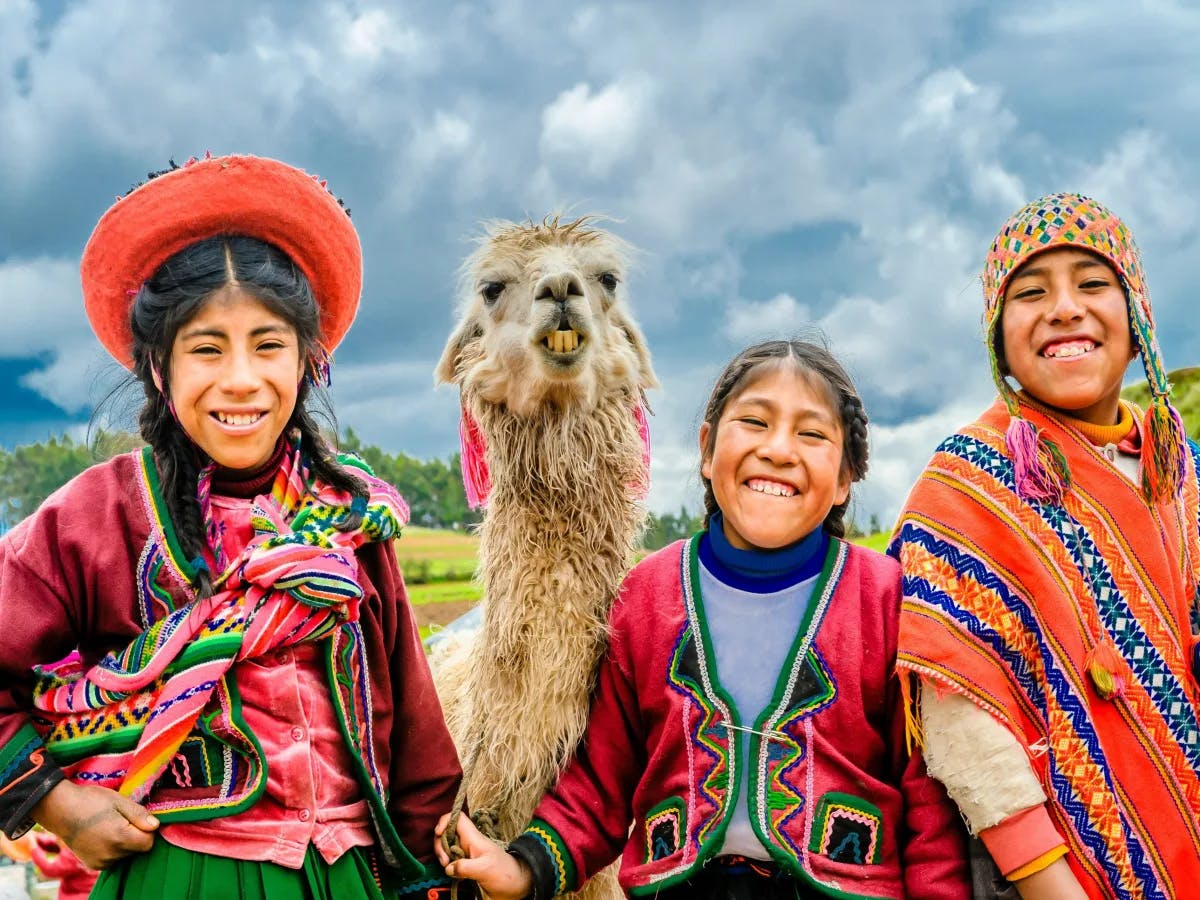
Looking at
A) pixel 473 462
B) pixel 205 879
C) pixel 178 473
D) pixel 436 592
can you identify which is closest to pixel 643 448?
pixel 473 462

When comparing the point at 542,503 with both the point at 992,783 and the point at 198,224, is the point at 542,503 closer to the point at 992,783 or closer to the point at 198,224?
the point at 198,224

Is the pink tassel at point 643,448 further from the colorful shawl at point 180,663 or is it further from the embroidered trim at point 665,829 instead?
the colorful shawl at point 180,663

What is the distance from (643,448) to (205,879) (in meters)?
1.70

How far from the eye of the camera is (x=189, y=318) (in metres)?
2.43

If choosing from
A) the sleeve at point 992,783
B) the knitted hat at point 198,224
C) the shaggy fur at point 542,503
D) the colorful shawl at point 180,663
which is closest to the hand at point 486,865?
the shaggy fur at point 542,503

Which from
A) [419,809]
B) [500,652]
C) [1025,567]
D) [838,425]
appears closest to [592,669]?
[500,652]

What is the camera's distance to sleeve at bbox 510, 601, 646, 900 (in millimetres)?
2660

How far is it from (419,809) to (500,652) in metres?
0.49

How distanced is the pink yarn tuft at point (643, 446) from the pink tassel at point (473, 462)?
1.52 ft

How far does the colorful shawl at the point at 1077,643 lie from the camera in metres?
2.53

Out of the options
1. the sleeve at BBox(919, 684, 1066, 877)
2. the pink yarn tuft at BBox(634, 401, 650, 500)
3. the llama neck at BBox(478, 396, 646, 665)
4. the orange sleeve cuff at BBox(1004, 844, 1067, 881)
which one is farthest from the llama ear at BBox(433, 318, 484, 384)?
the orange sleeve cuff at BBox(1004, 844, 1067, 881)

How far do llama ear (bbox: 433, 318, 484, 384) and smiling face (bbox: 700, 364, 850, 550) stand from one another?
1.08 m

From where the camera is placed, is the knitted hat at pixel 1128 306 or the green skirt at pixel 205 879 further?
the knitted hat at pixel 1128 306

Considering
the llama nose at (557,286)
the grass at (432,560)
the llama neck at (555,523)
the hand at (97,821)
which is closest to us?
the hand at (97,821)
